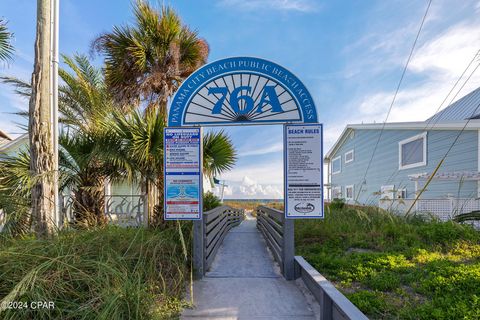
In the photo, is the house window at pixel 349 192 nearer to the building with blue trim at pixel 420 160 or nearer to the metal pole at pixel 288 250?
the building with blue trim at pixel 420 160

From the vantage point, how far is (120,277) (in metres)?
2.94

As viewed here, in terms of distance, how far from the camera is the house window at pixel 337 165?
23.0 metres

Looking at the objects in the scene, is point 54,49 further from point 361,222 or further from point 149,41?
point 361,222

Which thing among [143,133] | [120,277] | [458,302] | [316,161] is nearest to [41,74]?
[143,133]

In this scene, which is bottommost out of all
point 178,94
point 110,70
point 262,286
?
point 262,286

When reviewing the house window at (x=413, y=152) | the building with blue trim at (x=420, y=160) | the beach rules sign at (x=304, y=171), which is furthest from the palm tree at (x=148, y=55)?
the house window at (x=413, y=152)

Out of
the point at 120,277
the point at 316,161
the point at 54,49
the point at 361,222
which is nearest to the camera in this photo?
the point at 120,277

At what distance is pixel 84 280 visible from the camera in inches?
111

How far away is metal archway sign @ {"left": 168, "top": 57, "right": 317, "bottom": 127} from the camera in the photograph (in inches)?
187

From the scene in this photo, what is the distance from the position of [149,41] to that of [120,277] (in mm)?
6870

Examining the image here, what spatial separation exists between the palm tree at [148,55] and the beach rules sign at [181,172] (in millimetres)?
3640

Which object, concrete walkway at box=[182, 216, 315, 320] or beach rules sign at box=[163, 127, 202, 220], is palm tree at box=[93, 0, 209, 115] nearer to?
beach rules sign at box=[163, 127, 202, 220]

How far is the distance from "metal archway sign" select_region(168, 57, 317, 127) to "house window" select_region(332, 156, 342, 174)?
19.7 meters

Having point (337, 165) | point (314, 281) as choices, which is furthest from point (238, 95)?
point (337, 165)
